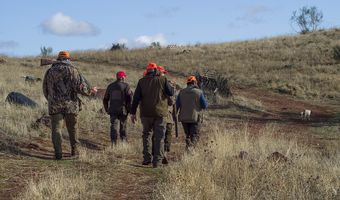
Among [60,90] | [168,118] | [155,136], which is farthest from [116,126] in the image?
[60,90]

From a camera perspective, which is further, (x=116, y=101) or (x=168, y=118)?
(x=116, y=101)

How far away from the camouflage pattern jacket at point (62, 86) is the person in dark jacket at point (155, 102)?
3.05 feet

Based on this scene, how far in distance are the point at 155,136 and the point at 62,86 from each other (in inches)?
66.6

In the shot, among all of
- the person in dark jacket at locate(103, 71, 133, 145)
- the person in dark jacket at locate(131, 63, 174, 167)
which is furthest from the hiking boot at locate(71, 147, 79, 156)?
the person in dark jacket at locate(103, 71, 133, 145)

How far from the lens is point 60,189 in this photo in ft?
20.5

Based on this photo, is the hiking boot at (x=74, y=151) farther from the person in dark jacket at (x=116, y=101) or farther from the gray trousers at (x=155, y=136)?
the person in dark jacket at (x=116, y=101)

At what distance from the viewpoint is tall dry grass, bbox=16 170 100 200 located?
609cm

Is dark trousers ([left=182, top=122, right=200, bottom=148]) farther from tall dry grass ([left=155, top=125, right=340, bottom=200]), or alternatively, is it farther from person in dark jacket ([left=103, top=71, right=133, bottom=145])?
tall dry grass ([left=155, top=125, right=340, bottom=200])

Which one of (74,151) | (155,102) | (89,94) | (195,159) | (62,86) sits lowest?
(74,151)

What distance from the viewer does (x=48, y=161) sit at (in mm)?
8617

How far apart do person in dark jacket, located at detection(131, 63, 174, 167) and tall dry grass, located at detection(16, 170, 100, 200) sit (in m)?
2.24

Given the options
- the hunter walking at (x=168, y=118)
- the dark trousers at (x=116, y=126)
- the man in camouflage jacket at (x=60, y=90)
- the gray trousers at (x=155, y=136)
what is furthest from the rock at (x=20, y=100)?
the gray trousers at (x=155, y=136)

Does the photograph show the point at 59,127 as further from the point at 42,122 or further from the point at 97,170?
the point at 42,122

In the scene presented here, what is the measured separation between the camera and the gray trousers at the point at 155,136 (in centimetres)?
924
